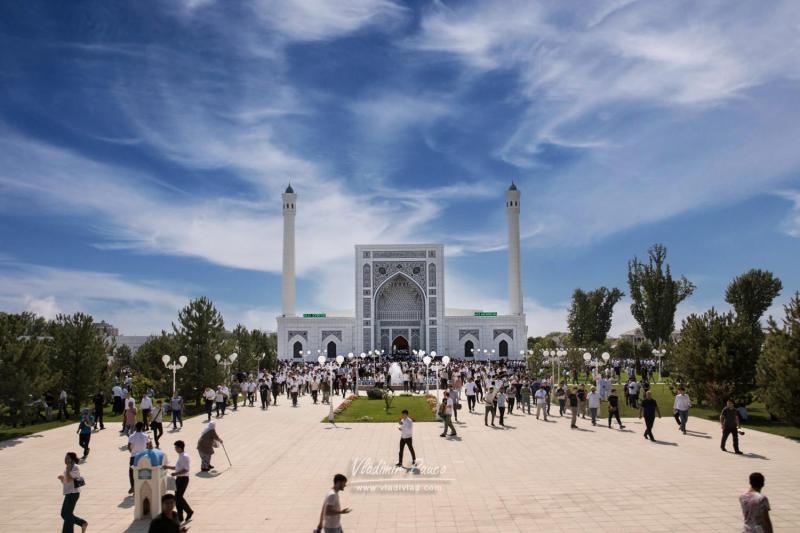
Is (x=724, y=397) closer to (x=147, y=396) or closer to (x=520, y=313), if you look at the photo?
(x=147, y=396)

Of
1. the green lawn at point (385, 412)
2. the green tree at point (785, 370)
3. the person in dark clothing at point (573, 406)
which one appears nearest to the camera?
the green tree at point (785, 370)

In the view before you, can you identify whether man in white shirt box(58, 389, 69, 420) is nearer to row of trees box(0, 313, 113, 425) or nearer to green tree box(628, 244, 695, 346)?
row of trees box(0, 313, 113, 425)

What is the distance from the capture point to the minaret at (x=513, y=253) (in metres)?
62.8

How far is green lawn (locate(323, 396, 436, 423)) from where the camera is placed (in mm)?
20469

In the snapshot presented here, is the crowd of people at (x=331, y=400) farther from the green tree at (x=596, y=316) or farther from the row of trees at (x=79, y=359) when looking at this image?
the green tree at (x=596, y=316)

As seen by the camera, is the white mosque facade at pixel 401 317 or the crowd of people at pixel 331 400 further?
the white mosque facade at pixel 401 317

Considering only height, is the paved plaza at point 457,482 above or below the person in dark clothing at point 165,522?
below

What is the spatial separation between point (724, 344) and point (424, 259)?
4474 cm

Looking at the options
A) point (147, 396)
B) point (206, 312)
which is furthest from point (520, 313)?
point (147, 396)

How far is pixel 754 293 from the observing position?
132 feet

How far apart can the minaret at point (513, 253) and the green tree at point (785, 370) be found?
46.4 m

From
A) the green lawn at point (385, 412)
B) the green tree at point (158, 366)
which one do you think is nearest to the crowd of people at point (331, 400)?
the green tree at point (158, 366)

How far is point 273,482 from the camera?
11109mm

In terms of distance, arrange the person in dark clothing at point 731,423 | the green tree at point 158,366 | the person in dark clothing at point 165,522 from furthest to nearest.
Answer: the green tree at point 158,366 < the person in dark clothing at point 731,423 < the person in dark clothing at point 165,522
